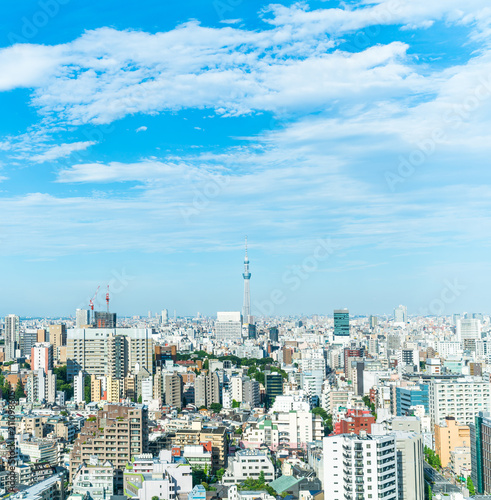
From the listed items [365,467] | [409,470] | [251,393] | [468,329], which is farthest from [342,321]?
[365,467]

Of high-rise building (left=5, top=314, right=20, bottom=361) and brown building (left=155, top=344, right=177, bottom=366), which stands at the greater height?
high-rise building (left=5, top=314, right=20, bottom=361)

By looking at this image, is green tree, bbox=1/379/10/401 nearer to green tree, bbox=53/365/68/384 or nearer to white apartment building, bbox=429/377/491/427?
green tree, bbox=53/365/68/384

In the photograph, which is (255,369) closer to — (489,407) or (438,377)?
(438,377)

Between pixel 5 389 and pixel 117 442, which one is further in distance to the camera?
pixel 5 389

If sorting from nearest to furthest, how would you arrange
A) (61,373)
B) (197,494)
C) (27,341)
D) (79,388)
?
(197,494) < (79,388) < (61,373) < (27,341)

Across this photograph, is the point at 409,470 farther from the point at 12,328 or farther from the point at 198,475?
the point at 12,328

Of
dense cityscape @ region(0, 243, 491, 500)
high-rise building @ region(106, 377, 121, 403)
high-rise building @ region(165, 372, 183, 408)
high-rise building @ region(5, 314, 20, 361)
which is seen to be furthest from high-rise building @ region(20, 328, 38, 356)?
high-rise building @ region(165, 372, 183, 408)

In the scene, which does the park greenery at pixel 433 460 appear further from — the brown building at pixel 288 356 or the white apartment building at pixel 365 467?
the brown building at pixel 288 356
